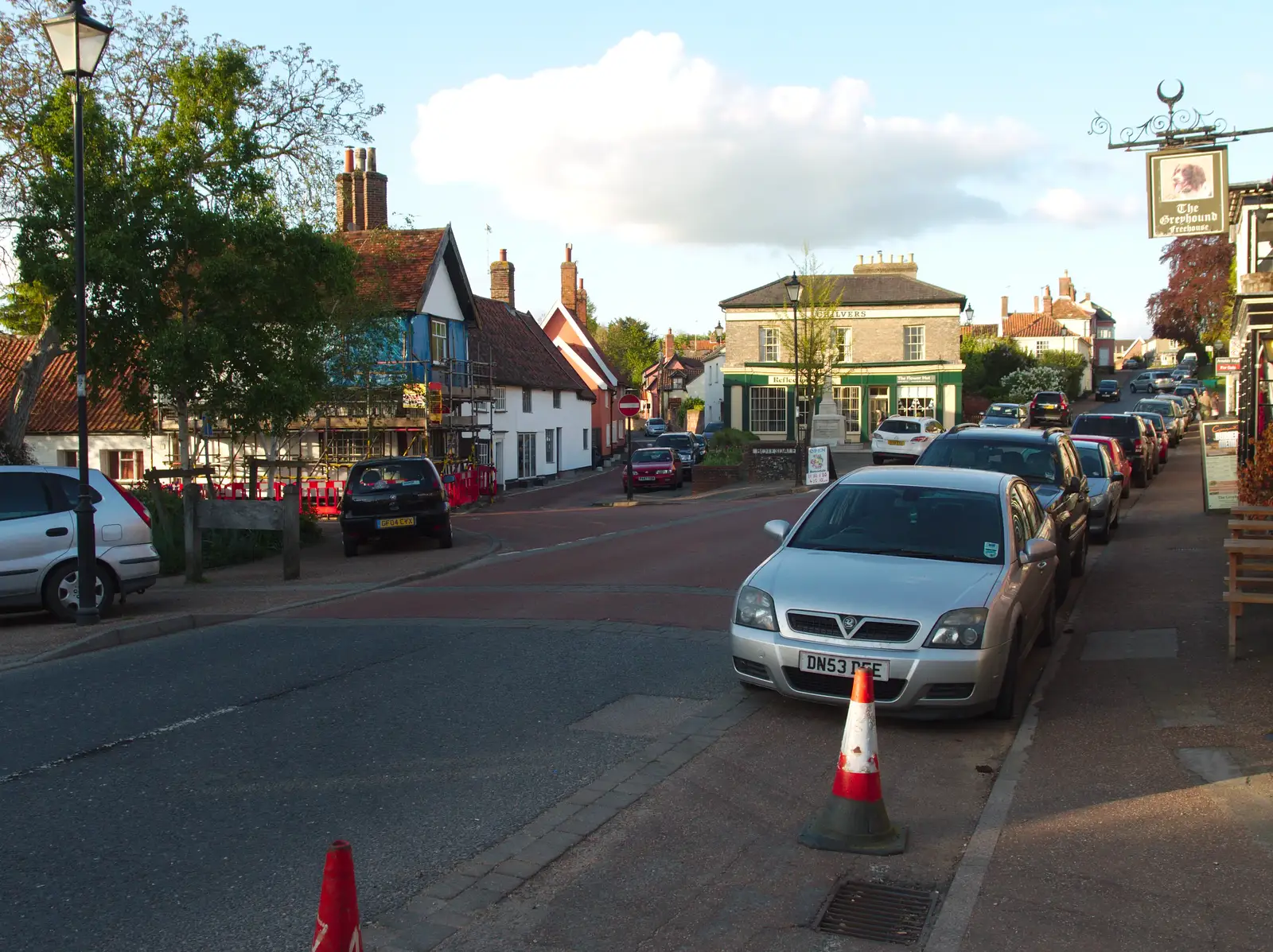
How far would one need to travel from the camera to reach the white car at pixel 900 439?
128 ft

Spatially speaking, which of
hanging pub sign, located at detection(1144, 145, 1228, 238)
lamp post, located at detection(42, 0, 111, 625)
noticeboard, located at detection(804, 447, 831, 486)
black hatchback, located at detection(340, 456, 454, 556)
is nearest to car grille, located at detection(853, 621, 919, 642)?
lamp post, located at detection(42, 0, 111, 625)

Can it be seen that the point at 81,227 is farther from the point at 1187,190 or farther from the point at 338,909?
the point at 1187,190

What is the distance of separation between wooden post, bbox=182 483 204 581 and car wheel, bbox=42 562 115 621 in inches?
125

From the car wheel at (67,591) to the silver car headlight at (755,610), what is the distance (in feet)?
25.0

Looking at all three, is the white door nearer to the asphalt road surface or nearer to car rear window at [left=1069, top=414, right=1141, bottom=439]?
the asphalt road surface

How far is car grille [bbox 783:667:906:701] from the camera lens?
22.9 ft

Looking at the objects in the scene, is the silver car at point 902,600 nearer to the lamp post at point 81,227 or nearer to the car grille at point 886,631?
the car grille at point 886,631

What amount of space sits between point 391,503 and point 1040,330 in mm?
95354

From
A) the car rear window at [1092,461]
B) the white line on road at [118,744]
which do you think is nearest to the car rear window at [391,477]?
the car rear window at [1092,461]

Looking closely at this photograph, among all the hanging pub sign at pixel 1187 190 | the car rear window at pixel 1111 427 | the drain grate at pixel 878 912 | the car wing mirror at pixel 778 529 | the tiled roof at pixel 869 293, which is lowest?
the drain grate at pixel 878 912

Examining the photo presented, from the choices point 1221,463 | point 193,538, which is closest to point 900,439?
point 1221,463

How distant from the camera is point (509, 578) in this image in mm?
15383

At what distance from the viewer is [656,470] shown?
38062 mm

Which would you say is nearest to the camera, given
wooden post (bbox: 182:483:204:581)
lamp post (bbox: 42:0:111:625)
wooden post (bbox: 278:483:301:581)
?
lamp post (bbox: 42:0:111:625)
